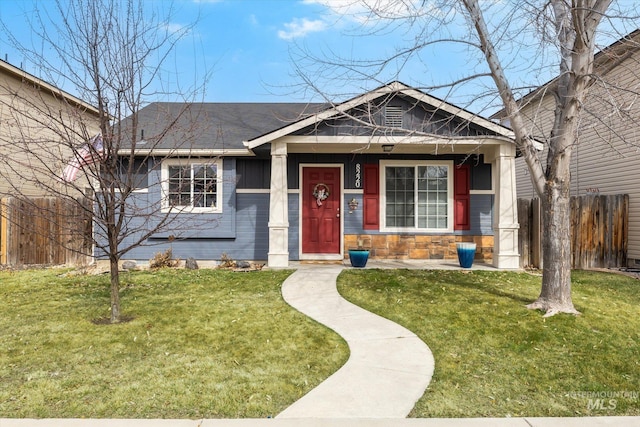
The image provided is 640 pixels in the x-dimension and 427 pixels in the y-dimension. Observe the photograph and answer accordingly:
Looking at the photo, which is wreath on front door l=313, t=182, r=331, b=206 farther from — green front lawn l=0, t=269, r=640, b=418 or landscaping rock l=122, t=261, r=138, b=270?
landscaping rock l=122, t=261, r=138, b=270

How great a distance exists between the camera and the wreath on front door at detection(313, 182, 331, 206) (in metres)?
9.84

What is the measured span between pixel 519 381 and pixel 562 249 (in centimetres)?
277

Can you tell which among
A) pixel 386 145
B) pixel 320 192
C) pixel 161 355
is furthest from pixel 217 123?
pixel 161 355

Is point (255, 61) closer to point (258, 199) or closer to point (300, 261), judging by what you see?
point (258, 199)

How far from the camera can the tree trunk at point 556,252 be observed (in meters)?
5.20

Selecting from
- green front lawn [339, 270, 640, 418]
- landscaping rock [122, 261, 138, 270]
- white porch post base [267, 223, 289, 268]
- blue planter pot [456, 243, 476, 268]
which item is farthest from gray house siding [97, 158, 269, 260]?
blue planter pot [456, 243, 476, 268]

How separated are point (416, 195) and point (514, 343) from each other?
20.0 ft

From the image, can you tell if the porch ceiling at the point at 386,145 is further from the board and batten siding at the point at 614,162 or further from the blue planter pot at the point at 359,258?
the blue planter pot at the point at 359,258

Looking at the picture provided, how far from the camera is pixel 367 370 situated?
3.49 m

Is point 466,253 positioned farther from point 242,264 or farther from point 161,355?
point 161,355

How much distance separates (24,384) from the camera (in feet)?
10.4

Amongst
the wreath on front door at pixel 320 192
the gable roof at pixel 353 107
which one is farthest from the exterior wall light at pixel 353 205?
the gable roof at pixel 353 107

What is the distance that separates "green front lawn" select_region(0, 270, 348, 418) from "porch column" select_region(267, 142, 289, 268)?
78.9 inches

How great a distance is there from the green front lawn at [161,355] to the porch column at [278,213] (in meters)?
2.00
